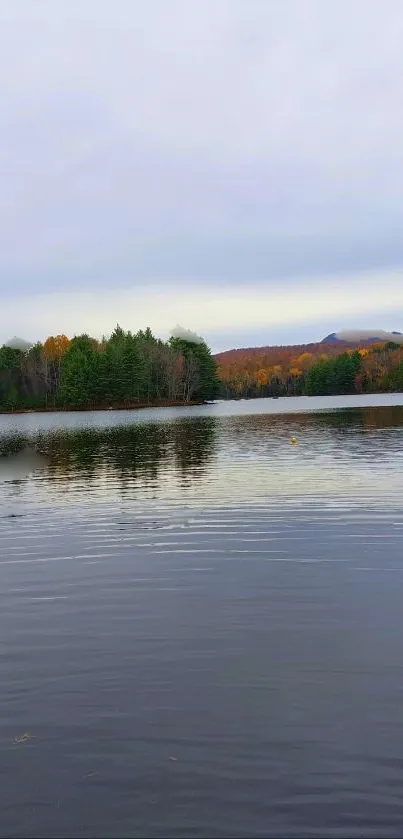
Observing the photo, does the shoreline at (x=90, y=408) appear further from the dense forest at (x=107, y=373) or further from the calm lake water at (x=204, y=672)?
the calm lake water at (x=204, y=672)

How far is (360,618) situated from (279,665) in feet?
9.23

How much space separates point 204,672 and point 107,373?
155940mm

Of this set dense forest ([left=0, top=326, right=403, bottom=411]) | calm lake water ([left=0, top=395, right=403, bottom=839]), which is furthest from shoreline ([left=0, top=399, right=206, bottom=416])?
calm lake water ([left=0, top=395, right=403, bottom=839])

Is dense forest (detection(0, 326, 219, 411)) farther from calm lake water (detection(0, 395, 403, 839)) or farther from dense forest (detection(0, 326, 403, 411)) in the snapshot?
calm lake water (detection(0, 395, 403, 839))

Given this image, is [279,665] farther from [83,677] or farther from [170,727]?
[83,677]

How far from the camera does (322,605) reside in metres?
13.9

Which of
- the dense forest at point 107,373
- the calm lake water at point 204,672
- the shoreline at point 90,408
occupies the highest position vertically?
the dense forest at point 107,373

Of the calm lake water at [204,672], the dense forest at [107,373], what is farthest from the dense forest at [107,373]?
the calm lake water at [204,672]

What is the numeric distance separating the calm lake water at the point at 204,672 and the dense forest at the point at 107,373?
12936 cm

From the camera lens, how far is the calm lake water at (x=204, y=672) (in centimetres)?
741

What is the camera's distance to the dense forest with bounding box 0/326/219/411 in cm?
16212

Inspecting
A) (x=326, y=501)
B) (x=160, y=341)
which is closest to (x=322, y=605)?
(x=326, y=501)

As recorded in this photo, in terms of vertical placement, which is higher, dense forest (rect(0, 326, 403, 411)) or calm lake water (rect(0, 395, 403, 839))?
dense forest (rect(0, 326, 403, 411))

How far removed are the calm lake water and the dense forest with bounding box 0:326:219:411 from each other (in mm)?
129363
